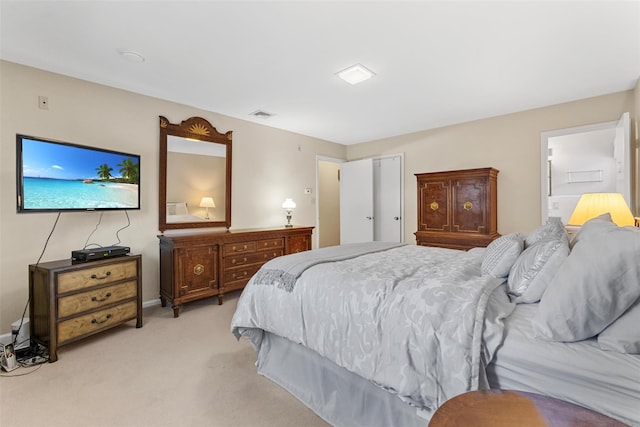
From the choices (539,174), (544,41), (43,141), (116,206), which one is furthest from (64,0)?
(539,174)

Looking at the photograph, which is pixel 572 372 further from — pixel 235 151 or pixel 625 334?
pixel 235 151

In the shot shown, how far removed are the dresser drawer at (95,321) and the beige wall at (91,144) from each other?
68 cm

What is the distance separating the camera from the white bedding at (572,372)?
35.9 inches

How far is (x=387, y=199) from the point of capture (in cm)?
536

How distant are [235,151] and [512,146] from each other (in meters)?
Result: 3.94

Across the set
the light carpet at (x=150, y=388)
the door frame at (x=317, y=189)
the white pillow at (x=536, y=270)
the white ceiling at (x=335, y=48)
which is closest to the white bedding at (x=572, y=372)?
the white pillow at (x=536, y=270)

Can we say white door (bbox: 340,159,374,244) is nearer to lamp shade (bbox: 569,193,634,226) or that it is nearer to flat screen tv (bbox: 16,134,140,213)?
lamp shade (bbox: 569,193,634,226)

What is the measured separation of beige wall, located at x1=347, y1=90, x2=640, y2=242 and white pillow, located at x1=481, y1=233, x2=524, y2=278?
254 centimetres

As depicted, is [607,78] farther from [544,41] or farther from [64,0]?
[64,0]

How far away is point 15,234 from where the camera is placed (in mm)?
2504

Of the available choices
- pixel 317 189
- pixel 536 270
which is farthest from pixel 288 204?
pixel 536 270

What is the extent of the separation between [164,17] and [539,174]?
4.44 meters

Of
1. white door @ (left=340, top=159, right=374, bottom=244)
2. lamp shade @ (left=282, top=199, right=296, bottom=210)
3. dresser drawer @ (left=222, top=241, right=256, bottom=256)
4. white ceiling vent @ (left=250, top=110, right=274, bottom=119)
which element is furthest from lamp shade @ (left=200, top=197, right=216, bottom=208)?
white door @ (left=340, top=159, right=374, bottom=244)

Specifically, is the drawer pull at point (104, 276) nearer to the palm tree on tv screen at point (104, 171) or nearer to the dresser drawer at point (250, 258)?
the palm tree on tv screen at point (104, 171)
